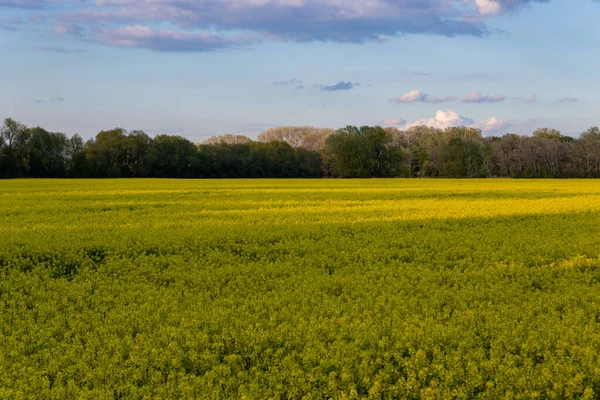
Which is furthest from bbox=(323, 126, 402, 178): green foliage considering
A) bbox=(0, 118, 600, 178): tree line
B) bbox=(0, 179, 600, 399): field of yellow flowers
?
bbox=(0, 179, 600, 399): field of yellow flowers

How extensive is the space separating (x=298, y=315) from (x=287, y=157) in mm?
108568

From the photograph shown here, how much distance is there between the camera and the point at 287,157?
116 m

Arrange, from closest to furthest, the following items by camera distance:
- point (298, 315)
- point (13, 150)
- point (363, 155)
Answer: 1. point (298, 315)
2. point (13, 150)
3. point (363, 155)

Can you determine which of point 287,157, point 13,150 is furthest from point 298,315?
point 287,157

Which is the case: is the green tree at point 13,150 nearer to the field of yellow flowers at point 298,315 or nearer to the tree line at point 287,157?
the tree line at point 287,157

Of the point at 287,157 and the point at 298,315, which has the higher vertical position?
the point at 287,157

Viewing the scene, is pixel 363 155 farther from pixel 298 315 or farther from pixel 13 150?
pixel 298 315

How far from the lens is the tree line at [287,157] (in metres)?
93.8

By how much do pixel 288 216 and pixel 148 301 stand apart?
1377cm

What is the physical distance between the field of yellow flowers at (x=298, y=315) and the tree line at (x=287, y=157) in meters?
84.8

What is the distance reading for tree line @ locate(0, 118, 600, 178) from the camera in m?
93.8

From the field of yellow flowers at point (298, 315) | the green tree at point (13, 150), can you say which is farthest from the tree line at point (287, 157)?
the field of yellow flowers at point (298, 315)

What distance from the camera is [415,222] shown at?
66.1 ft

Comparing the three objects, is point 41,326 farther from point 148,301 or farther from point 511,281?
point 511,281
